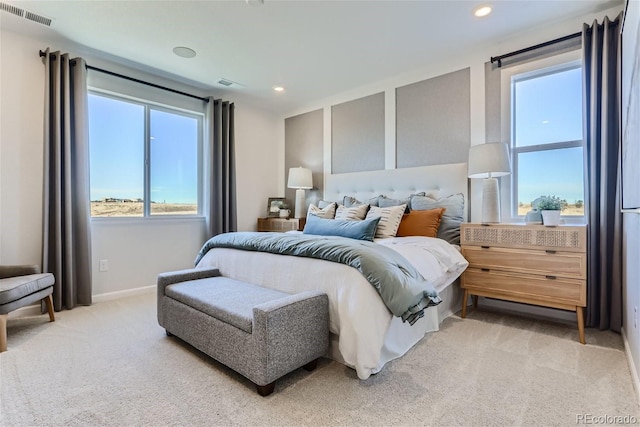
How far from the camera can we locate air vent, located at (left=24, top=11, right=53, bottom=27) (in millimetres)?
2537

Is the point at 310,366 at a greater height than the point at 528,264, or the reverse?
the point at 528,264

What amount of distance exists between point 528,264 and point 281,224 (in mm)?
2923

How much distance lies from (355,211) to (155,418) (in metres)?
2.32

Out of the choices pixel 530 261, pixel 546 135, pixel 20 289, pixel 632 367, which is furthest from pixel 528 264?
pixel 20 289

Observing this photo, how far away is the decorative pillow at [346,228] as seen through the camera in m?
2.63

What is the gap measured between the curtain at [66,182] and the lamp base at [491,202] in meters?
3.80

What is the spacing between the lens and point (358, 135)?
4.12m

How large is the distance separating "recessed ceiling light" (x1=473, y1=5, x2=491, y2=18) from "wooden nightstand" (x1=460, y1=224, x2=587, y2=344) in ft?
5.71

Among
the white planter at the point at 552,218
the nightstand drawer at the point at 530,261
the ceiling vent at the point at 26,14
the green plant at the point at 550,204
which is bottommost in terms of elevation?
the nightstand drawer at the point at 530,261

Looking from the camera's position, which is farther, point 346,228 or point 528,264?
point 346,228

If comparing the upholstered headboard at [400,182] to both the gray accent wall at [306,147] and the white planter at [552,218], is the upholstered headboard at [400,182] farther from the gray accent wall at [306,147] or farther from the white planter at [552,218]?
the white planter at [552,218]

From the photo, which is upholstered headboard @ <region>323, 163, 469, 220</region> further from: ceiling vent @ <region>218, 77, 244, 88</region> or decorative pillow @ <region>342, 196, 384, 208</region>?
ceiling vent @ <region>218, 77, 244, 88</region>

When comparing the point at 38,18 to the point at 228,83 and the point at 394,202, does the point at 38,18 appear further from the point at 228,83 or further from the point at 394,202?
the point at 394,202

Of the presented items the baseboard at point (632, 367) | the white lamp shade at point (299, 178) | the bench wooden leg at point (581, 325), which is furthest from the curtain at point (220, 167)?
the baseboard at point (632, 367)
